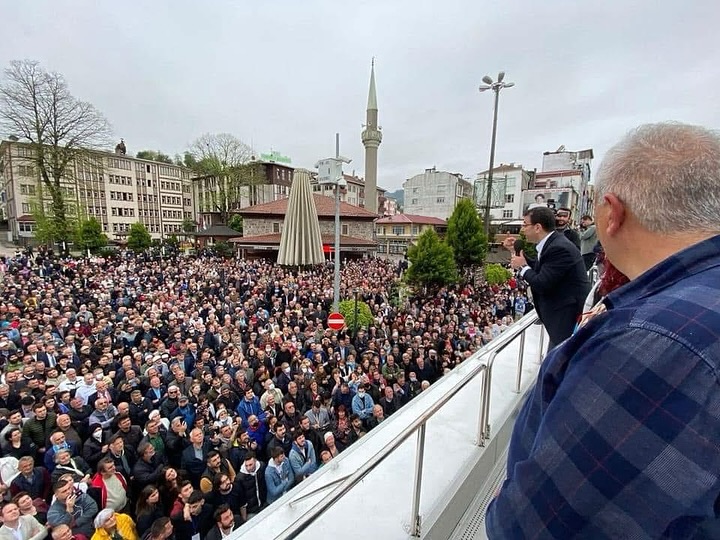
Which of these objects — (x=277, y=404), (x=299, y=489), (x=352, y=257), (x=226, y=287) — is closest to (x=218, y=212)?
(x=352, y=257)

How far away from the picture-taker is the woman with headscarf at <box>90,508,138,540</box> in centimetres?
335

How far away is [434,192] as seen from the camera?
5119cm

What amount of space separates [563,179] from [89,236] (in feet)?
155

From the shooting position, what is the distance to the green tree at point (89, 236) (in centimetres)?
2700

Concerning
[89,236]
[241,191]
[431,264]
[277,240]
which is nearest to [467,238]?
[431,264]

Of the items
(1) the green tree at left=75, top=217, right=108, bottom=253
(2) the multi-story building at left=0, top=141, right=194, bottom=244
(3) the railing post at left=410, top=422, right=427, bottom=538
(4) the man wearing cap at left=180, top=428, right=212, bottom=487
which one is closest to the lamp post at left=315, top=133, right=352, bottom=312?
(4) the man wearing cap at left=180, top=428, right=212, bottom=487

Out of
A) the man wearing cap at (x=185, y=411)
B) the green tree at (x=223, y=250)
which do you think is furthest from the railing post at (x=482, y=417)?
the green tree at (x=223, y=250)

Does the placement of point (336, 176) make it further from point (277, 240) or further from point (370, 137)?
point (370, 137)

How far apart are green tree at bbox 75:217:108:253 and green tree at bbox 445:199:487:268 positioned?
25431 mm

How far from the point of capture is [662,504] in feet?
1.96

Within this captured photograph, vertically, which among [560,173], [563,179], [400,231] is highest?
[560,173]

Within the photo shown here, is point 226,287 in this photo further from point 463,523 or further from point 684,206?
point 684,206

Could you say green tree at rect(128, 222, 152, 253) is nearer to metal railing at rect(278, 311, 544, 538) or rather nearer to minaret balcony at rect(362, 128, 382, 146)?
minaret balcony at rect(362, 128, 382, 146)

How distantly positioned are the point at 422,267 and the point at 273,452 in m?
14.4
